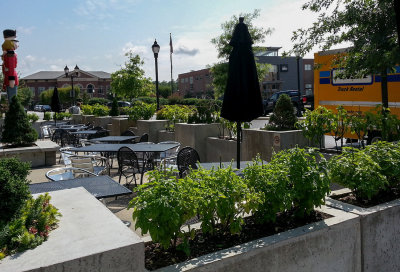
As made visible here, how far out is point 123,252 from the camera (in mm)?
2385

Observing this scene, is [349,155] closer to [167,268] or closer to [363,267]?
[363,267]

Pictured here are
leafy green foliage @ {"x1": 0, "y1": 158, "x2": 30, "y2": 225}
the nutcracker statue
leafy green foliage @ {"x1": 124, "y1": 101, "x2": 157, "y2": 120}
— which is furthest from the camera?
leafy green foliage @ {"x1": 124, "y1": 101, "x2": 157, "y2": 120}

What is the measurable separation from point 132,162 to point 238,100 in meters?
2.64

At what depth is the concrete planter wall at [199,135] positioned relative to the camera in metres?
10.3

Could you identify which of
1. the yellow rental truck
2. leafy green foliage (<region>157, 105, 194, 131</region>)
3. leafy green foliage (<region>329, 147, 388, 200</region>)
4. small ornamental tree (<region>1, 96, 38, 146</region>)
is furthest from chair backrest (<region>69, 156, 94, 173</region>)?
the yellow rental truck

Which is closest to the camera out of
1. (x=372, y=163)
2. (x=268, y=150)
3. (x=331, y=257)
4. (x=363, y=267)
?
(x=331, y=257)

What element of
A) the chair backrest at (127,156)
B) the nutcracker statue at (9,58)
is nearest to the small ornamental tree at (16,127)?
the chair backrest at (127,156)

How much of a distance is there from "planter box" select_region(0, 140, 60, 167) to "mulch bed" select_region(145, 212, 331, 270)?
22.8 feet

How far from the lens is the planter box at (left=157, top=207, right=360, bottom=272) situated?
9.07 feet

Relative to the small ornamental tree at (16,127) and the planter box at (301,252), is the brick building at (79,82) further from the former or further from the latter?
the planter box at (301,252)

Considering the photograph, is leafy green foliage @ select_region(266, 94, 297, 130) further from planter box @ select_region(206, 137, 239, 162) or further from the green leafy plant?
planter box @ select_region(206, 137, 239, 162)

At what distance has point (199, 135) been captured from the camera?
33.9 feet

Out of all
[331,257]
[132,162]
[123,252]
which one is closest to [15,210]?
[123,252]

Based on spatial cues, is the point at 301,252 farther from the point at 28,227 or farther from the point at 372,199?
the point at 28,227
